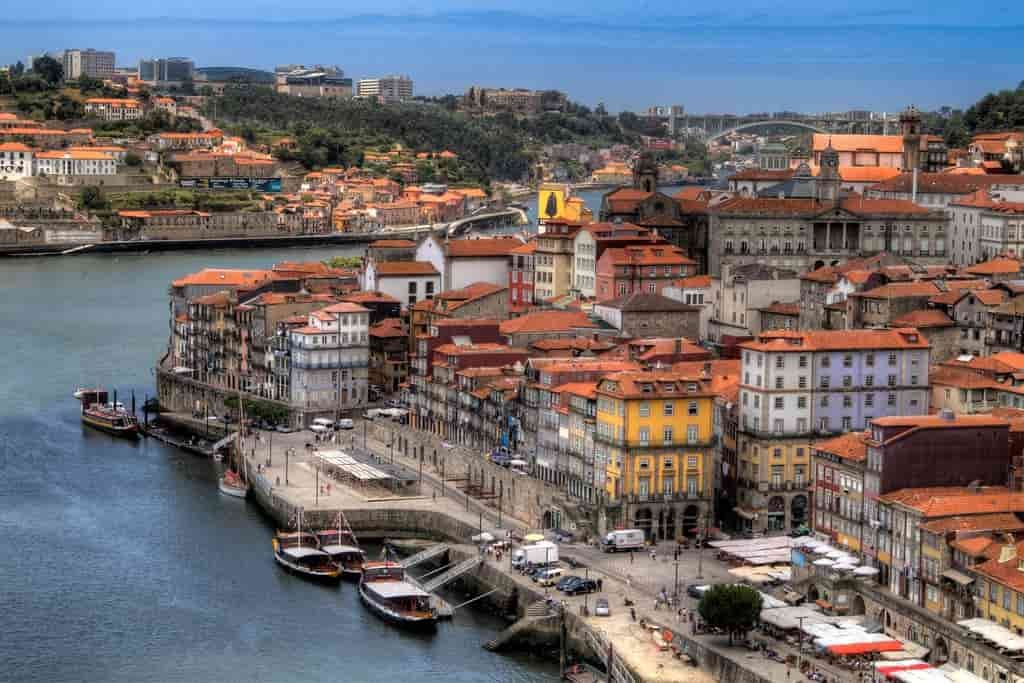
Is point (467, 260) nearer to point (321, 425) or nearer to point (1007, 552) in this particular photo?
point (321, 425)

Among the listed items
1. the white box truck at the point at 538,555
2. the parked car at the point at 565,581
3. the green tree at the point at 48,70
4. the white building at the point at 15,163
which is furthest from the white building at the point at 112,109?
the parked car at the point at 565,581

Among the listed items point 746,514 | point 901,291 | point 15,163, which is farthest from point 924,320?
point 15,163

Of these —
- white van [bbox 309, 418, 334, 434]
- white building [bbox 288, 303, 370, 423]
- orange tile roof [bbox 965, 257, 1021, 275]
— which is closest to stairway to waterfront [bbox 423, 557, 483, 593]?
white van [bbox 309, 418, 334, 434]

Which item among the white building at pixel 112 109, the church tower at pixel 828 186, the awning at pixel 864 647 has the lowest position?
the awning at pixel 864 647

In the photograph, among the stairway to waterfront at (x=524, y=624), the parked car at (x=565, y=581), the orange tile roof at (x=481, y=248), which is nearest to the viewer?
the stairway to waterfront at (x=524, y=624)

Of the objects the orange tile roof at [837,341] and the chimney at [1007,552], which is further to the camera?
the orange tile roof at [837,341]

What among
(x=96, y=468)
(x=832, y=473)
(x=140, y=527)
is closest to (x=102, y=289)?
(x=96, y=468)

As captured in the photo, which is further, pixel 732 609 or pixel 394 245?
pixel 394 245

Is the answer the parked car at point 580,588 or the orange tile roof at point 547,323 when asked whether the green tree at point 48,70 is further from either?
the parked car at point 580,588

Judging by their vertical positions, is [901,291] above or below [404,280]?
above
